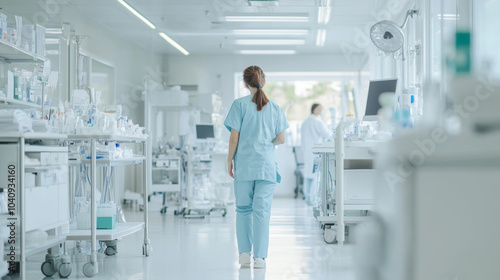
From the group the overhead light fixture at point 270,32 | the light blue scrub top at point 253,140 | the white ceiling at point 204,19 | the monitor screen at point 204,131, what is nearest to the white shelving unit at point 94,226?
the light blue scrub top at point 253,140

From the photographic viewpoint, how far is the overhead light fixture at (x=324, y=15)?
7.13 m

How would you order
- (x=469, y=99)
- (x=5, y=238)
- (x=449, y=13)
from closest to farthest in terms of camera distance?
(x=469, y=99) → (x=5, y=238) → (x=449, y=13)

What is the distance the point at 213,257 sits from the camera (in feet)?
13.6

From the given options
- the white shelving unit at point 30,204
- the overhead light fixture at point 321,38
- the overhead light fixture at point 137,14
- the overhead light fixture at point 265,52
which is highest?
the overhead light fixture at point 137,14

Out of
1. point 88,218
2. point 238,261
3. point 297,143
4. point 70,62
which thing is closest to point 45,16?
point 70,62

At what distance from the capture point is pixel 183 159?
7.57 metres

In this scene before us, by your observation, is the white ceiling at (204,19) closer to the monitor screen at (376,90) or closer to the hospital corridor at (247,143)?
the hospital corridor at (247,143)

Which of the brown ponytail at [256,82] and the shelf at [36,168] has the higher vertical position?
the brown ponytail at [256,82]

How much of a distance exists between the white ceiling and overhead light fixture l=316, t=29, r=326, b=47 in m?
0.08

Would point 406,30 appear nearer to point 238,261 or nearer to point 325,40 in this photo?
point 325,40

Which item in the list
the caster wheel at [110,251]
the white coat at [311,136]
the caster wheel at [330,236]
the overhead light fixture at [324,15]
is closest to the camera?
the caster wheel at [110,251]

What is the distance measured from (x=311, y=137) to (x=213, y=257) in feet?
14.5

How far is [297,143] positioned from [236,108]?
261 inches

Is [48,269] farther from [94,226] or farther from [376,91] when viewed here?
[376,91]
